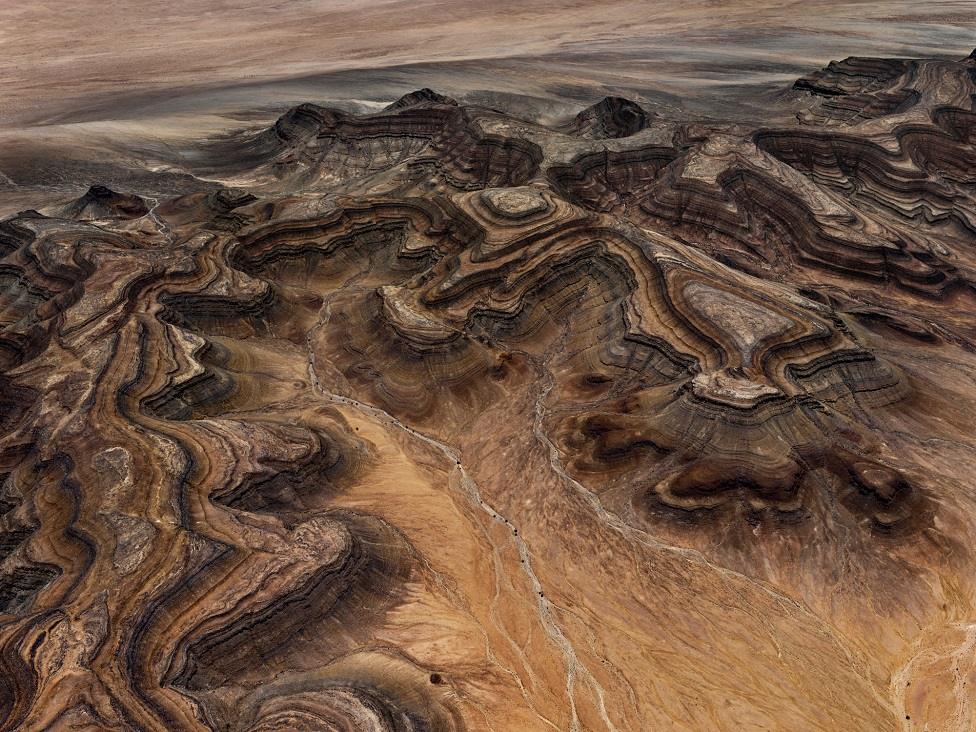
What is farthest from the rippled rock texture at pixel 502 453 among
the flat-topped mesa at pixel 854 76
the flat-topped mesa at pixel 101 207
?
the flat-topped mesa at pixel 854 76

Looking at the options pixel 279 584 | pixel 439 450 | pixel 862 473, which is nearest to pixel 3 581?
pixel 279 584

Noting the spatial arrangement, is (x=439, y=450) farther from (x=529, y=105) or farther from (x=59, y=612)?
(x=529, y=105)

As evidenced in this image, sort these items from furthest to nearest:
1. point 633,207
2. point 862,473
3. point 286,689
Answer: point 633,207
point 862,473
point 286,689

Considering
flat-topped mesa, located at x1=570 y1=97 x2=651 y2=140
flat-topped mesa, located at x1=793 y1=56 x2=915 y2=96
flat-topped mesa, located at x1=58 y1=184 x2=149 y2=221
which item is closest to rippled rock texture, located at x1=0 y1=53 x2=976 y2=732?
flat-topped mesa, located at x1=58 y1=184 x2=149 y2=221

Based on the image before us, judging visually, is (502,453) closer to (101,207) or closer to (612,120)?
(101,207)

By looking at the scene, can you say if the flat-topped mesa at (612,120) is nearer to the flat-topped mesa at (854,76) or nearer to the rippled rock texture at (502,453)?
the rippled rock texture at (502,453)

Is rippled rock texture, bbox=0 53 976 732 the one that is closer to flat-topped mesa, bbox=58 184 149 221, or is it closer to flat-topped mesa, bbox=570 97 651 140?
flat-topped mesa, bbox=58 184 149 221
